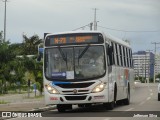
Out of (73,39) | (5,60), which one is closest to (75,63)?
(73,39)

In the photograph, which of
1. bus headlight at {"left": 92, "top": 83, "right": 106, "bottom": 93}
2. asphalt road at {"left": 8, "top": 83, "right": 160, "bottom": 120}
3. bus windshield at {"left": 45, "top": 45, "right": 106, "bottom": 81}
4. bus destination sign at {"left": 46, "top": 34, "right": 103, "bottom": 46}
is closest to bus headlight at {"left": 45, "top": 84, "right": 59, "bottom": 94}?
bus windshield at {"left": 45, "top": 45, "right": 106, "bottom": 81}

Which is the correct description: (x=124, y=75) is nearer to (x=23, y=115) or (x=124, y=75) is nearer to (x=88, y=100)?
(x=88, y=100)

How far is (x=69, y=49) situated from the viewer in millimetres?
22188

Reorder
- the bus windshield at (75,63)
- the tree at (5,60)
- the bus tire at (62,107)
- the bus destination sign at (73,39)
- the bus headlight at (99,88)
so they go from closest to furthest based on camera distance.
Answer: the bus headlight at (99,88), the bus windshield at (75,63), the bus destination sign at (73,39), the bus tire at (62,107), the tree at (5,60)

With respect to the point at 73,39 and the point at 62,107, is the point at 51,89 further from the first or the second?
the point at 73,39

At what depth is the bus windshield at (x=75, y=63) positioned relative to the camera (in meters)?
21.7

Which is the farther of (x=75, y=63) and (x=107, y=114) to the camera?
(x=75, y=63)

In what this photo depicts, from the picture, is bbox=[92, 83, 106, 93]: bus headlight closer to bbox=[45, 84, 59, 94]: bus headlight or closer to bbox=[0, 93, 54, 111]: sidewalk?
bbox=[45, 84, 59, 94]: bus headlight

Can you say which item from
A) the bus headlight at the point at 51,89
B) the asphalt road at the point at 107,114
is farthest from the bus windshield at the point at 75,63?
the asphalt road at the point at 107,114

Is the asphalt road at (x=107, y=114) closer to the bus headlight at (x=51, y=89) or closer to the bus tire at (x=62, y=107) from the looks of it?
the bus tire at (x=62, y=107)

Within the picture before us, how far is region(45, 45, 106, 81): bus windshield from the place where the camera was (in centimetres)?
2169

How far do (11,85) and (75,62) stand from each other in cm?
3073

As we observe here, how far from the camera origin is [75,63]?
21.9 meters

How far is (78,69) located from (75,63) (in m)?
0.32
